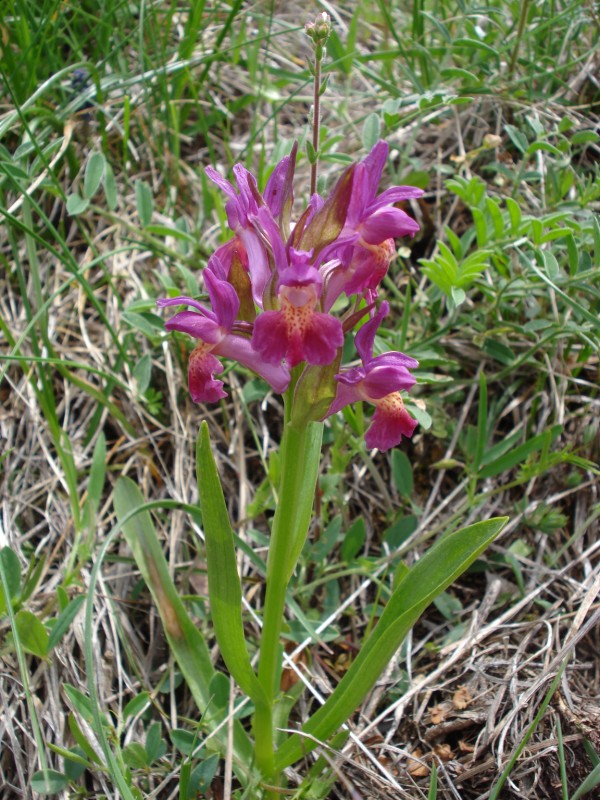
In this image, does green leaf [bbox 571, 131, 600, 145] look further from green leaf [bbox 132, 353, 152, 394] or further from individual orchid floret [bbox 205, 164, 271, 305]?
green leaf [bbox 132, 353, 152, 394]

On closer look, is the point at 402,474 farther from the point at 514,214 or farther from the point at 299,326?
the point at 299,326

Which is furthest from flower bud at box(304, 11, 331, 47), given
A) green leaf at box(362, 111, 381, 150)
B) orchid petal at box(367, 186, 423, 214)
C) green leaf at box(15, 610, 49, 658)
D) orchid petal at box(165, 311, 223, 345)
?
green leaf at box(15, 610, 49, 658)

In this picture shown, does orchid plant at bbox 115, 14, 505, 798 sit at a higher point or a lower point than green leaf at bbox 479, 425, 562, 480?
higher

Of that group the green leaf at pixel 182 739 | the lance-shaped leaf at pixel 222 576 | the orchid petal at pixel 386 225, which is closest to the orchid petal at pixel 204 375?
the lance-shaped leaf at pixel 222 576

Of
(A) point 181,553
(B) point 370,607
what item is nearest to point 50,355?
(A) point 181,553

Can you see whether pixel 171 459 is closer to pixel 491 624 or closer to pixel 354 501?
pixel 354 501

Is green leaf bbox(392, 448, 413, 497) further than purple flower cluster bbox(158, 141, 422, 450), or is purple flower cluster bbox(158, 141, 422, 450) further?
green leaf bbox(392, 448, 413, 497)

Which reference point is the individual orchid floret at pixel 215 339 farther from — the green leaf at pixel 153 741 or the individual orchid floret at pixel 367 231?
the green leaf at pixel 153 741
